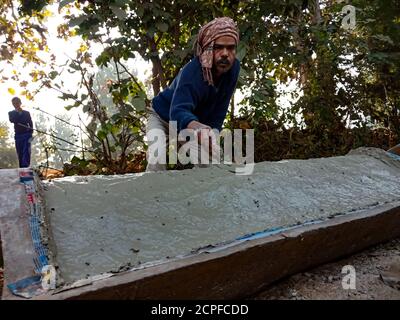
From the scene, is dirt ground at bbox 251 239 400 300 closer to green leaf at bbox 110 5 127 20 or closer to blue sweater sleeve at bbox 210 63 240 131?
blue sweater sleeve at bbox 210 63 240 131

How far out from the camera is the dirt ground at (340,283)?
1.33 metres

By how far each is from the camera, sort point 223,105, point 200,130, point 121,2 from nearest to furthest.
Result: point 200,130
point 223,105
point 121,2

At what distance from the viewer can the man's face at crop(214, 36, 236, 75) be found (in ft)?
6.11

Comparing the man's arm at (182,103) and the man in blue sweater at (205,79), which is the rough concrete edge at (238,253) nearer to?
the man in blue sweater at (205,79)

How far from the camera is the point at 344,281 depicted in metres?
1.44

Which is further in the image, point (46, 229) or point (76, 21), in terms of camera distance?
point (76, 21)

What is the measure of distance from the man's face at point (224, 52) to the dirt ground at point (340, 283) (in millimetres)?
1146

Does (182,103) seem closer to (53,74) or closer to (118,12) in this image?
(118,12)

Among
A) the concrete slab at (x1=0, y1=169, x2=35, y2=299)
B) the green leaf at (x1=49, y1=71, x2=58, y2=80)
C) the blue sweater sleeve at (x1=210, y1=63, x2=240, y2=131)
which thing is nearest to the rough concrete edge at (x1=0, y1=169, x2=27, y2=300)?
the concrete slab at (x1=0, y1=169, x2=35, y2=299)

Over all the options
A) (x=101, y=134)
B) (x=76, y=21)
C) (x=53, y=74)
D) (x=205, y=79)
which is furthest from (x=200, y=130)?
(x=53, y=74)

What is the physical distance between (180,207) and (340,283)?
29.2 inches
